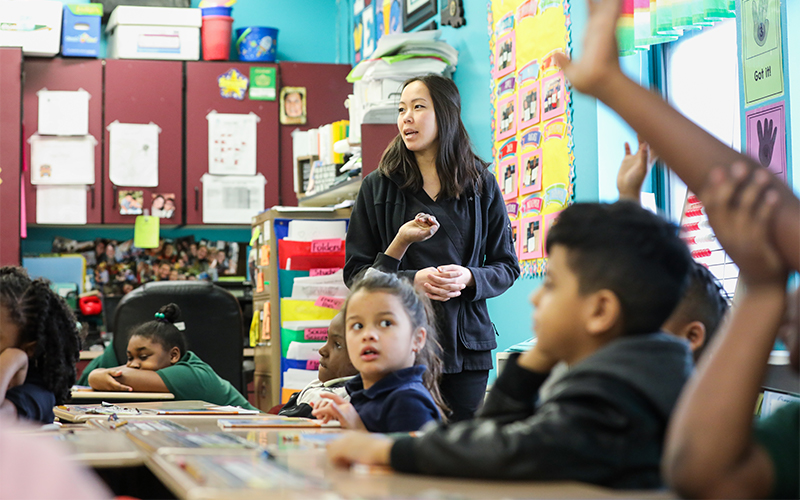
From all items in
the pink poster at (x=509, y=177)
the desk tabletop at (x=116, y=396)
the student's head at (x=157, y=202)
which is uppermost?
the student's head at (x=157, y=202)

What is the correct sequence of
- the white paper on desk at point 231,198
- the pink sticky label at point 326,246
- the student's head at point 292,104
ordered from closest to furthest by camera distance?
the pink sticky label at point 326,246, the white paper on desk at point 231,198, the student's head at point 292,104

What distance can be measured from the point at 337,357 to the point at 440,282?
433mm

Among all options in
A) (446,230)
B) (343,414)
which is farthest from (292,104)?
(343,414)

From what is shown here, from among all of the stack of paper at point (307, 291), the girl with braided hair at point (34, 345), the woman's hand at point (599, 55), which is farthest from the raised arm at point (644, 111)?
the stack of paper at point (307, 291)

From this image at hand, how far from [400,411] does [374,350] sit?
0.20 m

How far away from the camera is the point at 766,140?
1.97m

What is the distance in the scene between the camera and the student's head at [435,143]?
212 centimetres

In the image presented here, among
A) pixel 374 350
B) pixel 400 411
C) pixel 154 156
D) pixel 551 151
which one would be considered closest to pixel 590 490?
pixel 400 411

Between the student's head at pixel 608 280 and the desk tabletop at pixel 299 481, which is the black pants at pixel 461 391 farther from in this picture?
the student's head at pixel 608 280

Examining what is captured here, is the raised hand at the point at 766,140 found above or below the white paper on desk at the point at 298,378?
above

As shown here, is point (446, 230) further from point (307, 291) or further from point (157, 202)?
point (157, 202)

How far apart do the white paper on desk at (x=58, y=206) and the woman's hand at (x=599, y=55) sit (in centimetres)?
434

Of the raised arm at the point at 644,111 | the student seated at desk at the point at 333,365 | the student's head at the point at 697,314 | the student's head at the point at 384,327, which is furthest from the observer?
the student seated at desk at the point at 333,365

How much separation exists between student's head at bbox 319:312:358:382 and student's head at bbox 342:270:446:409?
419 millimetres
